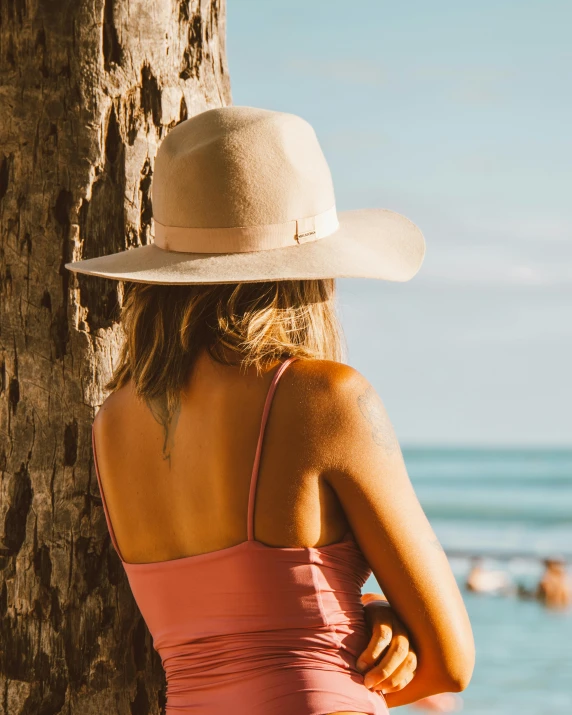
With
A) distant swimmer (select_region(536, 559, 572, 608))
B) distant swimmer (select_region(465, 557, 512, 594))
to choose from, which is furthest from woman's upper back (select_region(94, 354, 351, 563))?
distant swimmer (select_region(465, 557, 512, 594))

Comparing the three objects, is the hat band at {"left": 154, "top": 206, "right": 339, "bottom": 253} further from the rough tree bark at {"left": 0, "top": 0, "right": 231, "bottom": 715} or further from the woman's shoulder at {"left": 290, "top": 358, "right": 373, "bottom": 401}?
the rough tree bark at {"left": 0, "top": 0, "right": 231, "bottom": 715}

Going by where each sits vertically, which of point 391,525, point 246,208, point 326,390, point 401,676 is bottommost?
point 401,676

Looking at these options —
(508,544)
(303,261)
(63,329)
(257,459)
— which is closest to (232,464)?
(257,459)

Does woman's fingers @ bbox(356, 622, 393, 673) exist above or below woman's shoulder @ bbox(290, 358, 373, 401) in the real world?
below

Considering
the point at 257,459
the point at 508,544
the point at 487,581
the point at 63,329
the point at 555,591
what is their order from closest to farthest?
the point at 257,459 < the point at 63,329 < the point at 555,591 < the point at 487,581 < the point at 508,544

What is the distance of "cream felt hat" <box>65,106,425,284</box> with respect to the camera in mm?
1714

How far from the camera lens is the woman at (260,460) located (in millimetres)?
1597

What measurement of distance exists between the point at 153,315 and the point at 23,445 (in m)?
0.68

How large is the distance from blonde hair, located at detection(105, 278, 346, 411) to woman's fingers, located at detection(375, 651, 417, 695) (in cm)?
62

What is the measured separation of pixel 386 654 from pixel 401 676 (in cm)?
7

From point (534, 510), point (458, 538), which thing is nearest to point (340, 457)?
point (458, 538)

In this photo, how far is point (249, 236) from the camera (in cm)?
174

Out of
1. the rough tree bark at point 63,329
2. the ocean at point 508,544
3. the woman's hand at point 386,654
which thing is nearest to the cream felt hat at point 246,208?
the rough tree bark at point 63,329

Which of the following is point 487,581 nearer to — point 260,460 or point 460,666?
point 460,666
